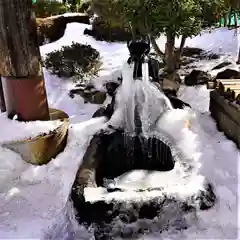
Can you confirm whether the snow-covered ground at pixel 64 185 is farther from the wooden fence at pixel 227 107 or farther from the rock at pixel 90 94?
the rock at pixel 90 94

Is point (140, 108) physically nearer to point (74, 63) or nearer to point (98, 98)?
point (98, 98)

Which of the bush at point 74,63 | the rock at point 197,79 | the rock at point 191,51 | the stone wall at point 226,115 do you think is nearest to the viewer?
the stone wall at point 226,115

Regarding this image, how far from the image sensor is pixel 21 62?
351cm

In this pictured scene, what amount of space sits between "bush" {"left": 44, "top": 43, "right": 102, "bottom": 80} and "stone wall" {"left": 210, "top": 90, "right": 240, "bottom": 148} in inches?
90.3

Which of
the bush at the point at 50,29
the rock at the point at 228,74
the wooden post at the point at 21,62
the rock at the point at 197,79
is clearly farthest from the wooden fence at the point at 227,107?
the bush at the point at 50,29

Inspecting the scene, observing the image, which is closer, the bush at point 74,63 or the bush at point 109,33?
the bush at point 74,63

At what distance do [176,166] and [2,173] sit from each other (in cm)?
158

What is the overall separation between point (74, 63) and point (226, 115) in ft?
9.42

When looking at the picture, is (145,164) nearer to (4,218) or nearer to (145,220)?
(145,220)

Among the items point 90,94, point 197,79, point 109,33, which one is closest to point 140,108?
point 90,94

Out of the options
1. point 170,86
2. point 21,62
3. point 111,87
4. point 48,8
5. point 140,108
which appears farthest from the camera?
point 48,8

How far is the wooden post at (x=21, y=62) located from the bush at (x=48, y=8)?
5755mm

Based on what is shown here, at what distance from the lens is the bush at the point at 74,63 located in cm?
574

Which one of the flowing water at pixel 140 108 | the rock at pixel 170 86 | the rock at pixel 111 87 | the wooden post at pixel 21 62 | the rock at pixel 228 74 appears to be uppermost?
the wooden post at pixel 21 62
